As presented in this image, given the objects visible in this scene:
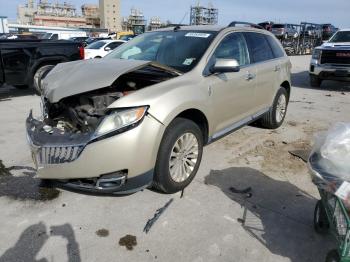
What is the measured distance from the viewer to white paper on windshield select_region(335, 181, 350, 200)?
2.23 m

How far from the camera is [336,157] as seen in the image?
2.42m

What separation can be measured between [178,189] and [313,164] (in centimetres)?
153

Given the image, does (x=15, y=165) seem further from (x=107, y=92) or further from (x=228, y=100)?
(x=228, y=100)

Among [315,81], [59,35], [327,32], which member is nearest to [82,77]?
[315,81]

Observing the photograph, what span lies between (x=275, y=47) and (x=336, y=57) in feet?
18.1

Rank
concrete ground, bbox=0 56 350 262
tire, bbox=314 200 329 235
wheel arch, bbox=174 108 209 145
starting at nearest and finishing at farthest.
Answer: concrete ground, bbox=0 56 350 262 < tire, bbox=314 200 329 235 < wheel arch, bbox=174 108 209 145

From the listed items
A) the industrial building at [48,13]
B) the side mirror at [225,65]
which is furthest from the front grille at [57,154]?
the industrial building at [48,13]

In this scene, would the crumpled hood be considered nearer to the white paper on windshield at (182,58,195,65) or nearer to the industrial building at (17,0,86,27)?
the white paper on windshield at (182,58,195,65)

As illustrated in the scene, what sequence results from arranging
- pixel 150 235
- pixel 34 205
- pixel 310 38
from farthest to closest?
pixel 310 38, pixel 34 205, pixel 150 235

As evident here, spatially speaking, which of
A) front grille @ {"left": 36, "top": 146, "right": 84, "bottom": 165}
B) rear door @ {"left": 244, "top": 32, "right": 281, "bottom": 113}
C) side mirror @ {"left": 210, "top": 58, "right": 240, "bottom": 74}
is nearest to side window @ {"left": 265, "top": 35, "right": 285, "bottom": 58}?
rear door @ {"left": 244, "top": 32, "right": 281, "bottom": 113}

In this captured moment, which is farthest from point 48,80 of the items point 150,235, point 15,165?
point 150,235

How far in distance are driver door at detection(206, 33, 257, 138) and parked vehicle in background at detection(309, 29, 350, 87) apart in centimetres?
653

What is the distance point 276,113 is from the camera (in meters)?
6.09

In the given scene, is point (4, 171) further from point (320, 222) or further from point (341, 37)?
point (341, 37)
